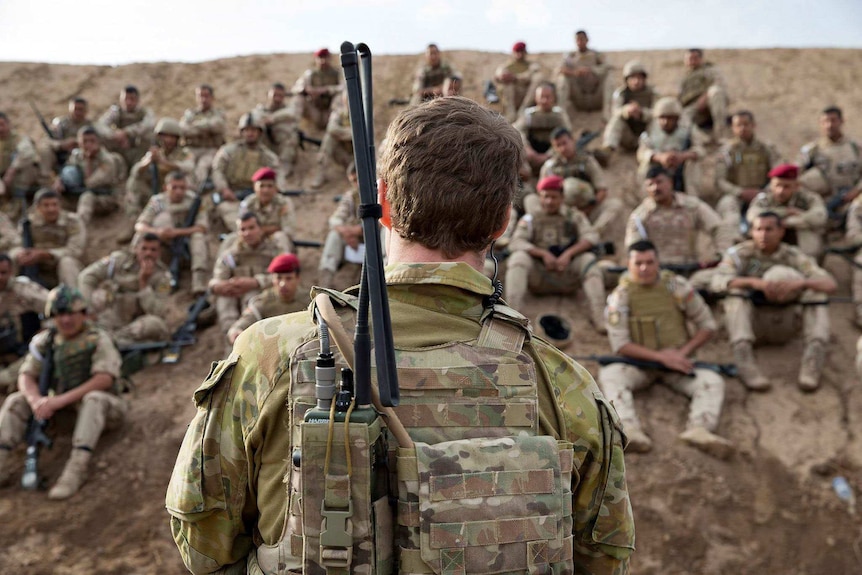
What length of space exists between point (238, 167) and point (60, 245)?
2.65 metres

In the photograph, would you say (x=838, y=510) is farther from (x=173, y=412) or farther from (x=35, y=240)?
(x=35, y=240)

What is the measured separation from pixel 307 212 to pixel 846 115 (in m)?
9.93

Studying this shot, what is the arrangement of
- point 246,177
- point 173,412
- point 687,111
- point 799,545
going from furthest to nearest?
1. point 687,111
2. point 246,177
3. point 173,412
4. point 799,545

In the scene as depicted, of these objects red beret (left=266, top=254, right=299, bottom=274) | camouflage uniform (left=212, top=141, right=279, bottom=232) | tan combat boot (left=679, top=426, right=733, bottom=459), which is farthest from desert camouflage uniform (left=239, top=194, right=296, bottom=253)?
tan combat boot (left=679, top=426, right=733, bottom=459)

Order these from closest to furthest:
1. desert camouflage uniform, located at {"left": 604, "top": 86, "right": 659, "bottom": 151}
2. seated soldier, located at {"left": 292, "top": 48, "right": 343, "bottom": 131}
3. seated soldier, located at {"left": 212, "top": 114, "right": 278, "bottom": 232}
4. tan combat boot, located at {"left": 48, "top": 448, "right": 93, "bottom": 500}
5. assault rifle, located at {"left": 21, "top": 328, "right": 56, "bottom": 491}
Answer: tan combat boot, located at {"left": 48, "top": 448, "right": 93, "bottom": 500} → assault rifle, located at {"left": 21, "top": 328, "right": 56, "bottom": 491} → seated soldier, located at {"left": 212, "top": 114, "right": 278, "bottom": 232} → desert camouflage uniform, located at {"left": 604, "top": 86, "right": 659, "bottom": 151} → seated soldier, located at {"left": 292, "top": 48, "right": 343, "bottom": 131}

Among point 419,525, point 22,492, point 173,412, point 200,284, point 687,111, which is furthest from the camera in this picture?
point 687,111

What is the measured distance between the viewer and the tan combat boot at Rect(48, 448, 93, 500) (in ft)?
20.1

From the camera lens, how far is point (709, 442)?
6.15 m

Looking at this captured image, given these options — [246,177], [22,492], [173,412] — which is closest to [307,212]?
[246,177]

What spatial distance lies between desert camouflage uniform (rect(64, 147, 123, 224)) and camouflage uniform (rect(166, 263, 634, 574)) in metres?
10.7

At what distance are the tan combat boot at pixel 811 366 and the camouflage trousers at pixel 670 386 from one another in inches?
36.6

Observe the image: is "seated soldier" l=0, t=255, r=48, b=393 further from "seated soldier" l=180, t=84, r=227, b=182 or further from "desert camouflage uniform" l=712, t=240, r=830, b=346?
"desert camouflage uniform" l=712, t=240, r=830, b=346

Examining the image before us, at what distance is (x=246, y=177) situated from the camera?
434 inches

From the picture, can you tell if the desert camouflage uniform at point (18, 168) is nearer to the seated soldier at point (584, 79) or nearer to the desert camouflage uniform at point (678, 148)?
the seated soldier at point (584, 79)
